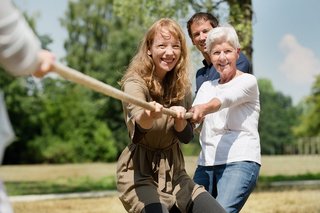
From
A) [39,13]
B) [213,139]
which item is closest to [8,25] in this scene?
[213,139]

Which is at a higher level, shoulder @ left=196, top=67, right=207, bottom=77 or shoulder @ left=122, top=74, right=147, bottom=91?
shoulder @ left=122, top=74, right=147, bottom=91

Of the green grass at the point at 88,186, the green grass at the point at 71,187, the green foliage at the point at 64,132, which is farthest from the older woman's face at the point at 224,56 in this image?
the green foliage at the point at 64,132

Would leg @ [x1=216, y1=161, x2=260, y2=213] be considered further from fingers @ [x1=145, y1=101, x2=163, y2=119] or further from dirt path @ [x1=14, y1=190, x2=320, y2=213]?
dirt path @ [x1=14, y1=190, x2=320, y2=213]

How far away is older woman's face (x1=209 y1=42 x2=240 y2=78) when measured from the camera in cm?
429

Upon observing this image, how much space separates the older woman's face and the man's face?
0.48m

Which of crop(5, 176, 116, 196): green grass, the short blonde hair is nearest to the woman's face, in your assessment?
the short blonde hair

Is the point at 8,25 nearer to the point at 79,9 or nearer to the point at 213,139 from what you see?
the point at 213,139

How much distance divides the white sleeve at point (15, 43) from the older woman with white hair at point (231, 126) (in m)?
1.79

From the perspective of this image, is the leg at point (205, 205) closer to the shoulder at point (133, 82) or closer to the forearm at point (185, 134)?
the forearm at point (185, 134)

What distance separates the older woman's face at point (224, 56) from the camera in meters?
4.29

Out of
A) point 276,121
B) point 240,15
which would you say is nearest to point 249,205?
point 240,15

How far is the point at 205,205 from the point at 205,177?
614 millimetres

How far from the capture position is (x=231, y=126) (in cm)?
439

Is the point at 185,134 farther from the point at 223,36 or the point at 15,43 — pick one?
the point at 15,43
